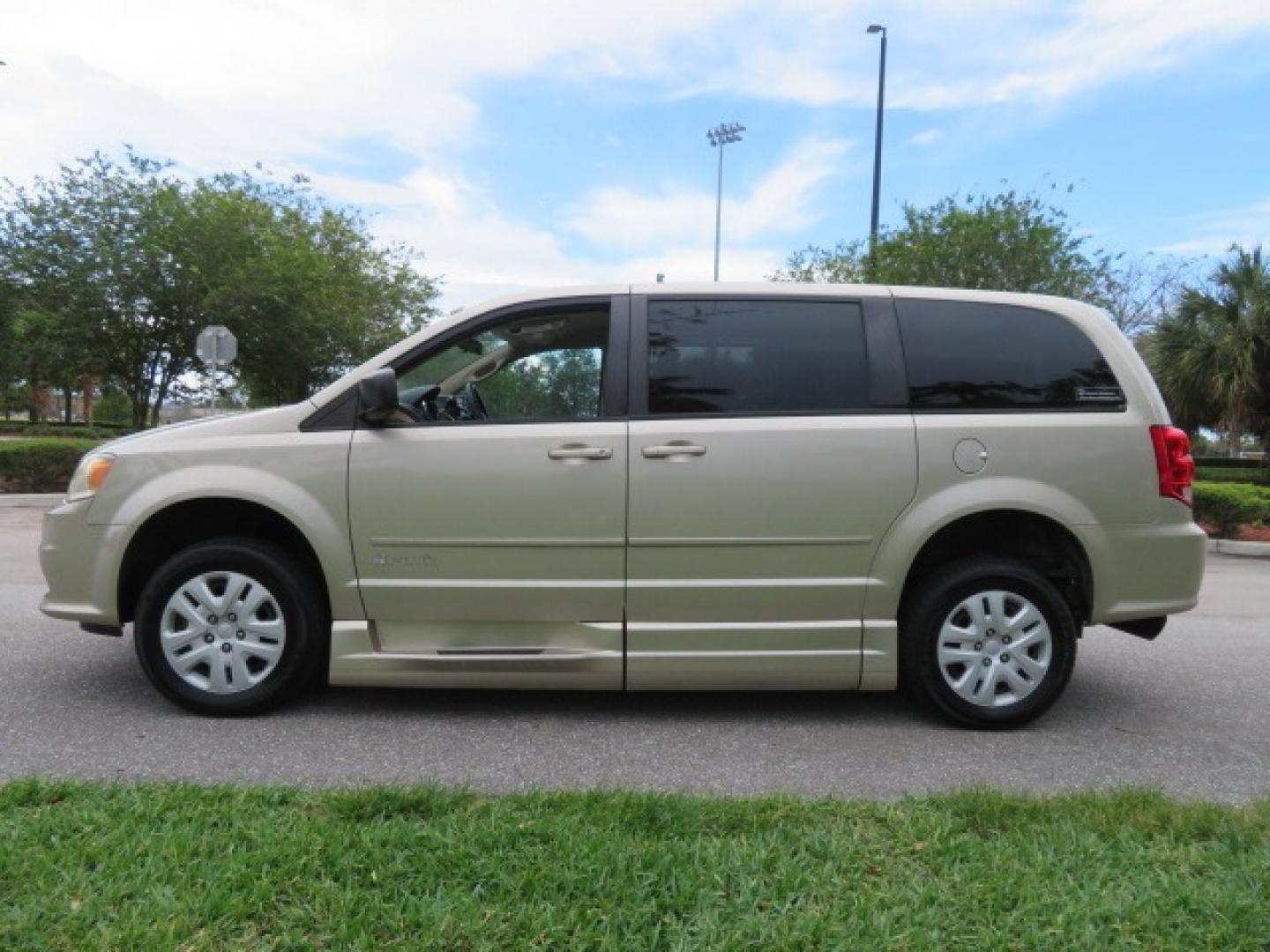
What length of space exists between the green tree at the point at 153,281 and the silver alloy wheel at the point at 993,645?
20.0 meters

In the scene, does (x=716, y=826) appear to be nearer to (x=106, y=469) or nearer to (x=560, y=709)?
(x=560, y=709)

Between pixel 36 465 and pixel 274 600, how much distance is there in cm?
1417

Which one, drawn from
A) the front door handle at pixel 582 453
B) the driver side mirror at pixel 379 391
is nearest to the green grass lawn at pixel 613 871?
the front door handle at pixel 582 453

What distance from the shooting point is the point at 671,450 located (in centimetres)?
381

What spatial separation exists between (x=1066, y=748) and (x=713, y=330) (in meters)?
2.29

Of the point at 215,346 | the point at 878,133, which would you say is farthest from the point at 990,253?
Answer: the point at 215,346

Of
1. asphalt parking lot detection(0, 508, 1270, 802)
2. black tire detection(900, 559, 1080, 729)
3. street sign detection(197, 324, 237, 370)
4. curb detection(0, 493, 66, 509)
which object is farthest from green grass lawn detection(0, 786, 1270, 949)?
street sign detection(197, 324, 237, 370)

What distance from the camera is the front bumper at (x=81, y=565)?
12.9ft

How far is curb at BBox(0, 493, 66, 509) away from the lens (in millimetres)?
13948

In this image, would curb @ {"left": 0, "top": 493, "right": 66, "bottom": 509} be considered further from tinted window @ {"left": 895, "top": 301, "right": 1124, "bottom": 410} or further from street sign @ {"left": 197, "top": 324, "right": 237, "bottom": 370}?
tinted window @ {"left": 895, "top": 301, "right": 1124, "bottom": 410}

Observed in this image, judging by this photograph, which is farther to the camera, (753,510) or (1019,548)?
(1019,548)

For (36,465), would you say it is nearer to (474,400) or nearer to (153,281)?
(153,281)

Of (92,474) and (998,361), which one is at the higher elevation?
(998,361)

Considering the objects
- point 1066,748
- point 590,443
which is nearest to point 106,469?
point 590,443
